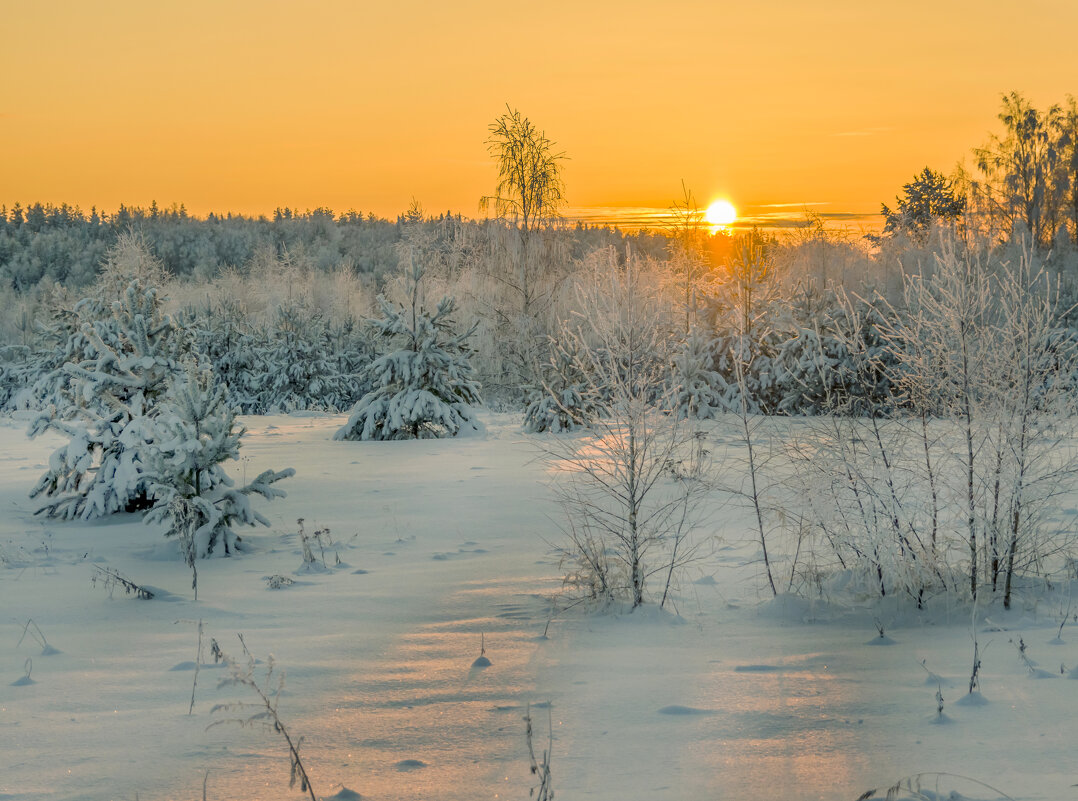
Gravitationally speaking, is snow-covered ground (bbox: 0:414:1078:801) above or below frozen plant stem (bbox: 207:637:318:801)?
below

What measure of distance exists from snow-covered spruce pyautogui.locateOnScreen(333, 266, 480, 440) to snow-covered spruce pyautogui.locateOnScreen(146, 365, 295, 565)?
23.2 ft

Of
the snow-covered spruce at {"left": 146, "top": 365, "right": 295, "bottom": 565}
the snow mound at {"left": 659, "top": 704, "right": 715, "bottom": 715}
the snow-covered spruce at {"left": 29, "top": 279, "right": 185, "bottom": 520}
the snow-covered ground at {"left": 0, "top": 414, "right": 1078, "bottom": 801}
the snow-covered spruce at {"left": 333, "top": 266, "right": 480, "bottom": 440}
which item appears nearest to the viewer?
the snow-covered ground at {"left": 0, "top": 414, "right": 1078, "bottom": 801}

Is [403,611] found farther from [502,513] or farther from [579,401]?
[579,401]

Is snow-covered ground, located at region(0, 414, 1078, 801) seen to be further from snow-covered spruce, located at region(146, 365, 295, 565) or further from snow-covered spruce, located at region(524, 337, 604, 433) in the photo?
snow-covered spruce, located at region(524, 337, 604, 433)

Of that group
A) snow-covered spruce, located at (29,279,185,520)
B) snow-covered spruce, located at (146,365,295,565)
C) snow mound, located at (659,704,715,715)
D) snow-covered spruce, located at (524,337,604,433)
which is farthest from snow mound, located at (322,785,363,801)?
snow-covered spruce, located at (524,337,604,433)

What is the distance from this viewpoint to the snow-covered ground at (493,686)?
3.67 metres

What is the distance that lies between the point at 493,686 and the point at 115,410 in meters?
6.21

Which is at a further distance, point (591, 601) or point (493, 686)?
point (591, 601)

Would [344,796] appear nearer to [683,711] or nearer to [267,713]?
[267,713]

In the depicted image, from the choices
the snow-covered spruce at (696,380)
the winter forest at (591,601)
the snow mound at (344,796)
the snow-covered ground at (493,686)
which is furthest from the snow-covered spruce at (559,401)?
the snow mound at (344,796)

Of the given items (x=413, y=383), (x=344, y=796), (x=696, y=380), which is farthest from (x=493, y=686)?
(x=696, y=380)

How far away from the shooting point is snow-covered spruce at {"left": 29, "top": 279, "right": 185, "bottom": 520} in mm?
9039

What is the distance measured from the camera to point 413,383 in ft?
50.5

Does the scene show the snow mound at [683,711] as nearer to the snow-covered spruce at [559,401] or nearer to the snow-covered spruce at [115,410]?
the snow-covered spruce at [115,410]
